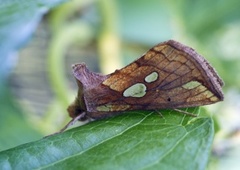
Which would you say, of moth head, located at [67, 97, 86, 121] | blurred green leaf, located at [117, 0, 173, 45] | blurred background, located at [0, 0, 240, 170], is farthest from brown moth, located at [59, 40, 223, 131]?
blurred green leaf, located at [117, 0, 173, 45]

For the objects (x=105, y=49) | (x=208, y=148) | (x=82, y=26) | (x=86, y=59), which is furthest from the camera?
(x=86, y=59)

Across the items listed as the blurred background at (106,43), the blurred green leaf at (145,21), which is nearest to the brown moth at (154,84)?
the blurred background at (106,43)

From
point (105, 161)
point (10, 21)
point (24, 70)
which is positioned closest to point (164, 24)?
point (24, 70)

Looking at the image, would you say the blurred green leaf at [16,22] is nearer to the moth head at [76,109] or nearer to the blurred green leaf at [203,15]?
the moth head at [76,109]

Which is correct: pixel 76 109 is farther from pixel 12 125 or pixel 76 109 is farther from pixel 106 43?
pixel 106 43

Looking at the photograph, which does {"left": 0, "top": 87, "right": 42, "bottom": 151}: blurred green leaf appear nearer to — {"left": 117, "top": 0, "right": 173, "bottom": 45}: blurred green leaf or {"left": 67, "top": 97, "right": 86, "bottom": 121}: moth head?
{"left": 67, "top": 97, "right": 86, "bottom": 121}: moth head

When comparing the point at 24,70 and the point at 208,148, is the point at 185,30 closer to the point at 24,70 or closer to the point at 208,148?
the point at 24,70
